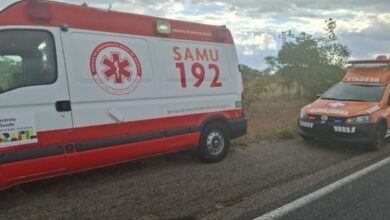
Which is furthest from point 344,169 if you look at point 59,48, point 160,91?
point 59,48

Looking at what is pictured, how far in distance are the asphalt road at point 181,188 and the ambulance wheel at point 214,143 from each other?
0.17 meters

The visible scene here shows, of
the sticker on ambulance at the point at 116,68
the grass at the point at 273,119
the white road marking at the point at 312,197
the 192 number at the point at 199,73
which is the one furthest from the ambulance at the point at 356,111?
the sticker on ambulance at the point at 116,68

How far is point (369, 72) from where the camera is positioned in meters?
10.6

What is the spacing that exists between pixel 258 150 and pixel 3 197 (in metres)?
4.88

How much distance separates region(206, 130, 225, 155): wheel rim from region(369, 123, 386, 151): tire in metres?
3.27

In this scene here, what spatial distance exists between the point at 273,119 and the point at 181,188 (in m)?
8.49

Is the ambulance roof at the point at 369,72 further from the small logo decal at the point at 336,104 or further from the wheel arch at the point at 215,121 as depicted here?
the wheel arch at the point at 215,121

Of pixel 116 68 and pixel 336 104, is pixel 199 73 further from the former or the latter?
pixel 336 104

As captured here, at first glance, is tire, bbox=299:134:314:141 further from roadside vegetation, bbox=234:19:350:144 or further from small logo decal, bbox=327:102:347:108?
roadside vegetation, bbox=234:19:350:144

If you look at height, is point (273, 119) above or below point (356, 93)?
below

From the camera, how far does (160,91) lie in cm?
663

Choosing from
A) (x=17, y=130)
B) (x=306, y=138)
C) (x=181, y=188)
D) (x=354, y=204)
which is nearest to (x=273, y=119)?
(x=306, y=138)

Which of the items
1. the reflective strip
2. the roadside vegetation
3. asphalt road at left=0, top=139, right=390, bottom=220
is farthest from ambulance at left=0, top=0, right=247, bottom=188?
the roadside vegetation

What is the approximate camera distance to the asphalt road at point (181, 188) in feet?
16.2
